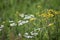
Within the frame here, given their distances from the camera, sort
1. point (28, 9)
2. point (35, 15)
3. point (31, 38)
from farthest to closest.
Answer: point (28, 9) → point (35, 15) → point (31, 38)

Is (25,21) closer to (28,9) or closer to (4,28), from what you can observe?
(4,28)

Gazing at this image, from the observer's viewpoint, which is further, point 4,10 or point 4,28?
point 4,10

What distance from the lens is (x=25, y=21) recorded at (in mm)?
3568

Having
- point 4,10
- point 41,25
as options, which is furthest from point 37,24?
point 4,10

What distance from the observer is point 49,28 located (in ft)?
10.9

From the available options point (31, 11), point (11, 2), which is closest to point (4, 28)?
point (31, 11)

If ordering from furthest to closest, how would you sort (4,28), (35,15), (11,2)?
(11,2)
(35,15)
(4,28)

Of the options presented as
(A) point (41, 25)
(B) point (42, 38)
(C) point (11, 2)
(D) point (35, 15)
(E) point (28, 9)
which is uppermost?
(C) point (11, 2)

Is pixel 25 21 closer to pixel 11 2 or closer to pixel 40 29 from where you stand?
pixel 40 29

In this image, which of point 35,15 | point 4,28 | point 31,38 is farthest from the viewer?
point 35,15

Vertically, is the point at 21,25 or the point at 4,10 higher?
the point at 4,10

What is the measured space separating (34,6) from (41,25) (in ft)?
3.22

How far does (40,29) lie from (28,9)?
109cm

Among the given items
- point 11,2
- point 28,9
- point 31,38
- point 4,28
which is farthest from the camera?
point 11,2
